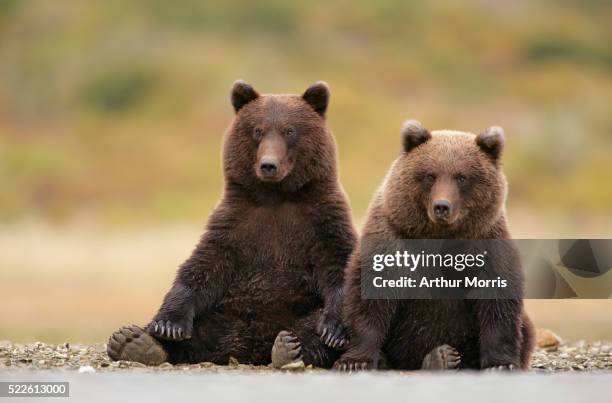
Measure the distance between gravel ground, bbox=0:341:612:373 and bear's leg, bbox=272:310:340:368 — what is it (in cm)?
14

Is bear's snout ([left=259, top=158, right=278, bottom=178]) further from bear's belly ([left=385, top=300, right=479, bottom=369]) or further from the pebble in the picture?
the pebble

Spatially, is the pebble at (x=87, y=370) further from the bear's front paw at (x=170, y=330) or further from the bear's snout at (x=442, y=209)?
the bear's snout at (x=442, y=209)

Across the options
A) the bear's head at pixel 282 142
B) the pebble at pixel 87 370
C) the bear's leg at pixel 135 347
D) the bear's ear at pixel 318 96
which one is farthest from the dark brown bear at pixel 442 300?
the pebble at pixel 87 370

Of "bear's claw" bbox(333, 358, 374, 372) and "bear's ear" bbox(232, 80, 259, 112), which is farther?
"bear's ear" bbox(232, 80, 259, 112)

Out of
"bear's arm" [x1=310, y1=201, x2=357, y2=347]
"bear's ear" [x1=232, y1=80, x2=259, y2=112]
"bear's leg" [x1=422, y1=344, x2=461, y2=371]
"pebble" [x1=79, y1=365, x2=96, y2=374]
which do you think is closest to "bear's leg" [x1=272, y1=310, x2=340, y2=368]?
"bear's arm" [x1=310, y1=201, x2=357, y2=347]

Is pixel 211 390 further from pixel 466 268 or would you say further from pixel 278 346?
pixel 466 268

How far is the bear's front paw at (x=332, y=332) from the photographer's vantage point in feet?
32.2

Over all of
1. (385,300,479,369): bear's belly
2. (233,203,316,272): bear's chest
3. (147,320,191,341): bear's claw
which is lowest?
(385,300,479,369): bear's belly

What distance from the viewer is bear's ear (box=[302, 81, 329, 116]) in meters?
10.7

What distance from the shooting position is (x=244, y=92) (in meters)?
10.7

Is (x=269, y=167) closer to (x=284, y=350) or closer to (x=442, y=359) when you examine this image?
(x=284, y=350)

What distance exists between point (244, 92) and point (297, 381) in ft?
10.4

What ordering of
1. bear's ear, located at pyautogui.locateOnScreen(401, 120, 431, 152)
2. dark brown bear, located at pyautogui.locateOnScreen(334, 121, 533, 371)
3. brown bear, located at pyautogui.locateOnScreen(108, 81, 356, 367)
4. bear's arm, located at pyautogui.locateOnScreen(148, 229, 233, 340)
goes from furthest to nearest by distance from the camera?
brown bear, located at pyautogui.locateOnScreen(108, 81, 356, 367), bear's arm, located at pyautogui.locateOnScreen(148, 229, 233, 340), bear's ear, located at pyautogui.locateOnScreen(401, 120, 431, 152), dark brown bear, located at pyautogui.locateOnScreen(334, 121, 533, 371)

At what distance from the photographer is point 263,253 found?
34.1ft
